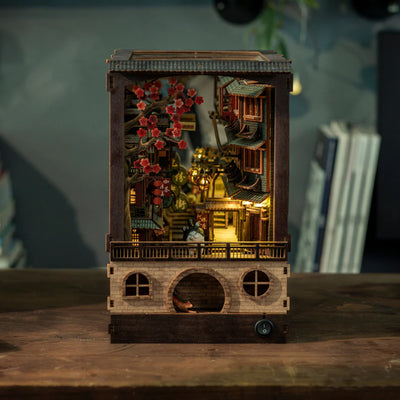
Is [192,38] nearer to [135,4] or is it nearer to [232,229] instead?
[135,4]

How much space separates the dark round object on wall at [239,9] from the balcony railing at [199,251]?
135cm

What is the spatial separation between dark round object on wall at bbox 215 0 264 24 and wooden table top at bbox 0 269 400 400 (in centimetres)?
122

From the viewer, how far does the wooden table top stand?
4.00 ft

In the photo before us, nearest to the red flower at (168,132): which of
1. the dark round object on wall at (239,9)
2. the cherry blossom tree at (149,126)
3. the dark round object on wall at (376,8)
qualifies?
the cherry blossom tree at (149,126)

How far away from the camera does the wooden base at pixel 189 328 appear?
145 centimetres

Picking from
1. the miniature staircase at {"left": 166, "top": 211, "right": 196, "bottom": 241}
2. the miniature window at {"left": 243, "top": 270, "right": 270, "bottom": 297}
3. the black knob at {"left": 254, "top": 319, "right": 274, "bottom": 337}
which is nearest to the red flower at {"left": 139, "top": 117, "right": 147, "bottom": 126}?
the miniature staircase at {"left": 166, "top": 211, "right": 196, "bottom": 241}

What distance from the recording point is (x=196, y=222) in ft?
5.35

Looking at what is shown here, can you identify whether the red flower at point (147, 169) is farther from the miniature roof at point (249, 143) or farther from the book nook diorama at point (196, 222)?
the miniature roof at point (249, 143)

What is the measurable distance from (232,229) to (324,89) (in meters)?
1.40

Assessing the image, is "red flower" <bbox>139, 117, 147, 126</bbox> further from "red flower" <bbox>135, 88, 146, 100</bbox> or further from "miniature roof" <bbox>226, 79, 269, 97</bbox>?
"miniature roof" <bbox>226, 79, 269, 97</bbox>

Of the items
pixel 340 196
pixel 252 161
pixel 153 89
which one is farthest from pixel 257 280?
pixel 340 196

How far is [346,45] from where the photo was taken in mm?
2779
